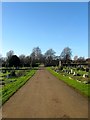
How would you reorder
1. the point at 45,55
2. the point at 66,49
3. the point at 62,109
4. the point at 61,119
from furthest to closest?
the point at 45,55, the point at 66,49, the point at 62,109, the point at 61,119

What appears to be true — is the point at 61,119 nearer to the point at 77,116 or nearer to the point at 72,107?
the point at 77,116

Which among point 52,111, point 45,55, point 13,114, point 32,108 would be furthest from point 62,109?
point 45,55

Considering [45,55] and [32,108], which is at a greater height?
[45,55]

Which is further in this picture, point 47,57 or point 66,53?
point 47,57

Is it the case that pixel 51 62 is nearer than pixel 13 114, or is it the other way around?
pixel 13 114

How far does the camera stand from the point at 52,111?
1111 cm

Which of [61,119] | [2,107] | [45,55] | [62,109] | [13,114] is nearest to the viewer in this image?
[61,119]

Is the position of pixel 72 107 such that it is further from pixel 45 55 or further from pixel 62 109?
pixel 45 55

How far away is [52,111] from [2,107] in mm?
2742

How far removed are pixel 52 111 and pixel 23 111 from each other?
1.30 metres

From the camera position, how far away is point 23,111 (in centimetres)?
1121

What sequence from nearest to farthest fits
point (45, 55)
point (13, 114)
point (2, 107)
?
point (13, 114) → point (2, 107) → point (45, 55)

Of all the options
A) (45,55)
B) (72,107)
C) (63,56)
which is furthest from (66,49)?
(72,107)

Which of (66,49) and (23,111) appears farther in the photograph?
(66,49)
